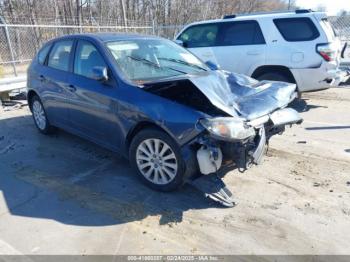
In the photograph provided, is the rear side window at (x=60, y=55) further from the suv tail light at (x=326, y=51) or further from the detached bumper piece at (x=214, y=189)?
the suv tail light at (x=326, y=51)

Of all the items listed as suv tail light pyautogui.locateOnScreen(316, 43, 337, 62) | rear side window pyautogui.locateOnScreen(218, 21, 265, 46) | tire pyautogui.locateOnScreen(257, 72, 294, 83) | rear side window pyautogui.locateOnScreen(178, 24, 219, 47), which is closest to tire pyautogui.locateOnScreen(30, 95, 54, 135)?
rear side window pyautogui.locateOnScreen(178, 24, 219, 47)

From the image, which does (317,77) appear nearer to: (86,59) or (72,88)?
(86,59)

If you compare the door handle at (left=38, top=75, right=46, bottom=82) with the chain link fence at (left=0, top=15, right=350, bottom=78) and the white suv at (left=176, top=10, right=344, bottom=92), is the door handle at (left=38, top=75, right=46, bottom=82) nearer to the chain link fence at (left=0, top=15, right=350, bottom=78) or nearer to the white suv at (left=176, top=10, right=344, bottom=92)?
the white suv at (left=176, top=10, right=344, bottom=92)

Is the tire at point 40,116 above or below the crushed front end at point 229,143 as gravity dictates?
below

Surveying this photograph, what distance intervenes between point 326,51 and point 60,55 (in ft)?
16.7

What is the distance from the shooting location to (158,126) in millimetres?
3738

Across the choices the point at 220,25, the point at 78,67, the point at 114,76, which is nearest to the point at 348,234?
the point at 114,76

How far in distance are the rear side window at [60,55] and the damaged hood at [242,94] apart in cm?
217

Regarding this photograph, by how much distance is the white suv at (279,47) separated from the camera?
7.01m

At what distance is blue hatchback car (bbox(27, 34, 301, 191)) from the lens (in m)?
3.46

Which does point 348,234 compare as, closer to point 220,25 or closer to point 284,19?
point 284,19

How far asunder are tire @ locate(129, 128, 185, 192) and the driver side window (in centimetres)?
117

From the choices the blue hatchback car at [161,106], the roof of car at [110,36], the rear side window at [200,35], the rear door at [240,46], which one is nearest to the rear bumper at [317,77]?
the rear door at [240,46]

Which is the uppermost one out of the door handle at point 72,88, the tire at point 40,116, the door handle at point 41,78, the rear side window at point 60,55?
the rear side window at point 60,55
